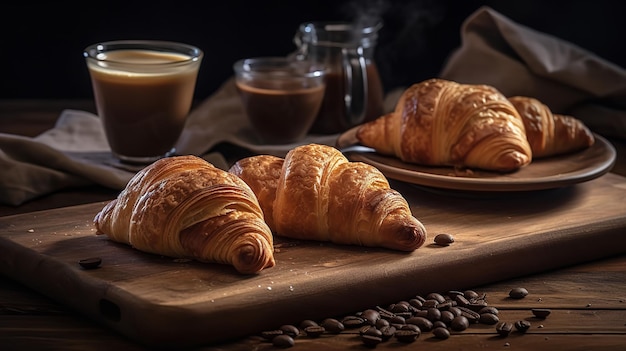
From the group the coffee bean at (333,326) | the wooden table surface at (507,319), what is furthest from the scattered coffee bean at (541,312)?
the coffee bean at (333,326)

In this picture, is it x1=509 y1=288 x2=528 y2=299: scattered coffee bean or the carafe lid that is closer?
x1=509 y1=288 x2=528 y2=299: scattered coffee bean

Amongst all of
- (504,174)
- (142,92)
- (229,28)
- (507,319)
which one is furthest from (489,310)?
(229,28)

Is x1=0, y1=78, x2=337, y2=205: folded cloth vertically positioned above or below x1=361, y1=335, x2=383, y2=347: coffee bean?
below

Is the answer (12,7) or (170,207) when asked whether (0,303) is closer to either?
(170,207)

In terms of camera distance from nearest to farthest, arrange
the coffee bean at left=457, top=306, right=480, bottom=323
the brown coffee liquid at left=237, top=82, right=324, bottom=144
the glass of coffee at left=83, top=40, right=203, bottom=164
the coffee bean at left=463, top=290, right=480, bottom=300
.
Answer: the coffee bean at left=457, top=306, right=480, bottom=323
the coffee bean at left=463, top=290, right=480, bottom=300
the glass of coffee at left=83, top=40, right=203, bottom=164
the brown coffee liquid at left=237, top=82, right=324, bottom=144

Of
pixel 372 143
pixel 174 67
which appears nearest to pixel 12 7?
pixel 174 67

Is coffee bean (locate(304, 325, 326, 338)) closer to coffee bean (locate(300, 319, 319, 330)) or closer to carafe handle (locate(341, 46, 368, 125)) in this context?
coffee bean (locate(300, 319, 319, 330))

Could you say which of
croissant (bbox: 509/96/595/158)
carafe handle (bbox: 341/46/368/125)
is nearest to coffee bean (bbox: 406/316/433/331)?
croissant (bbox: 509/96/595/158)
